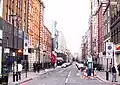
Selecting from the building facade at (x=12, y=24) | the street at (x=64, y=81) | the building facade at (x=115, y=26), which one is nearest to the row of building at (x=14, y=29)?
the building facade at (x=12, y=24)

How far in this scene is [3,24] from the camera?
45.2 m

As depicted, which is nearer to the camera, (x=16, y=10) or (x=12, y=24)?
(x=12, y=24)

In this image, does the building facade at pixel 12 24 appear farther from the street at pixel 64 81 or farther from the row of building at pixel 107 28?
the row of building at pixel 107 28

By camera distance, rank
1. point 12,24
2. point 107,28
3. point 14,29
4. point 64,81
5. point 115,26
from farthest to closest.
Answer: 1. point 107,28
2. point 115,26
3. point 14,29
4. point 12,24
5. point 64,81

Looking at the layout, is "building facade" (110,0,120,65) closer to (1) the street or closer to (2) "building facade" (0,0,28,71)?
(1) the street

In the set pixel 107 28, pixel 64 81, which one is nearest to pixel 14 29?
pixel 64 81

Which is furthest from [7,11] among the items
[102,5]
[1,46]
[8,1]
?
[102,5]

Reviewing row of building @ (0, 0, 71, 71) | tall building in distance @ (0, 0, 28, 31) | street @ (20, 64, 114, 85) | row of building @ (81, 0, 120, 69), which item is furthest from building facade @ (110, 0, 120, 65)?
tall building in distance @ (0, 0, 28, 31)

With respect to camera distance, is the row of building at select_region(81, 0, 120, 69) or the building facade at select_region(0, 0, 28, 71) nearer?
the building facade at select_region(0, 0, 28, 71)

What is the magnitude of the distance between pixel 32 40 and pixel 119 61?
24653mm

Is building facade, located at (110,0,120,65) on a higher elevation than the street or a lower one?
higher

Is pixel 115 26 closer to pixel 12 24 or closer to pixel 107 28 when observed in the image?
pixel 107 28

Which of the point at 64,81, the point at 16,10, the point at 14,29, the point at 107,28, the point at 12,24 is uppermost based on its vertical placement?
the point at 16,10

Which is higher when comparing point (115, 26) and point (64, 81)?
point (115, 26)
